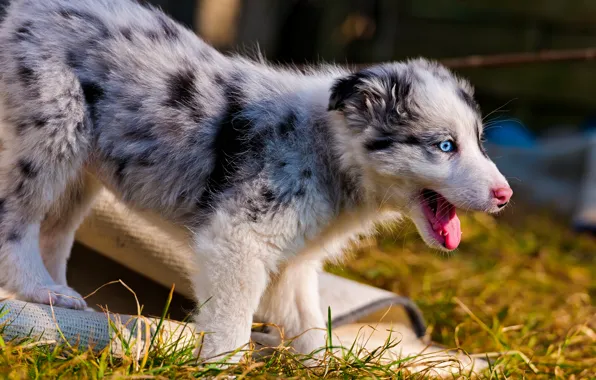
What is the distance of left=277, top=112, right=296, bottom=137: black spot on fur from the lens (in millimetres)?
3773

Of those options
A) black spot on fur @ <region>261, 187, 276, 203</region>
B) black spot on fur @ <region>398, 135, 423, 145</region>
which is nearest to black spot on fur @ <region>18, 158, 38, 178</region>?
black spot on fur @ <region>261, 187, 276, 203</region>

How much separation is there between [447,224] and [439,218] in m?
0.05

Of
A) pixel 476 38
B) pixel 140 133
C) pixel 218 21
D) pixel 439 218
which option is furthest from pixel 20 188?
pixel 476 38

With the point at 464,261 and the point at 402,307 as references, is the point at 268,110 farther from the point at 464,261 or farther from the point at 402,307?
the point at 464,261

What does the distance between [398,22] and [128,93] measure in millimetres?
7639

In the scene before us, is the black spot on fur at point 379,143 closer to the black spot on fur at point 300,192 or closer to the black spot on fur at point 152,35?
the black spot on fur at point 300,192

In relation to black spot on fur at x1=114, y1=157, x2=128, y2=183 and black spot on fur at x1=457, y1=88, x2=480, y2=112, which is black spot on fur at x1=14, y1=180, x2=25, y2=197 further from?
black spot on fur at x1=457, y1=88, x2=480, y2=112

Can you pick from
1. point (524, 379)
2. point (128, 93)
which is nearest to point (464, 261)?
point (524, 379)

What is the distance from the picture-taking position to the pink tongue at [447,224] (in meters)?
3.76

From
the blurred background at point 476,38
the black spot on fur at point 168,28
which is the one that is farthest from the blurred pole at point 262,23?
the black spot on fur at point 168,28

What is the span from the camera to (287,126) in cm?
379

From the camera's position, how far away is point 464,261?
22.4 feet

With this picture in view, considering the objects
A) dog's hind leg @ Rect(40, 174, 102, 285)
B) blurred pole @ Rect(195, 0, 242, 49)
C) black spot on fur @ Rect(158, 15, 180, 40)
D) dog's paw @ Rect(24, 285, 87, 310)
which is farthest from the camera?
blurred pole @ Rect(195, 0, 242, 49)

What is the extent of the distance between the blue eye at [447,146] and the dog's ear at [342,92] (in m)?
0.45
